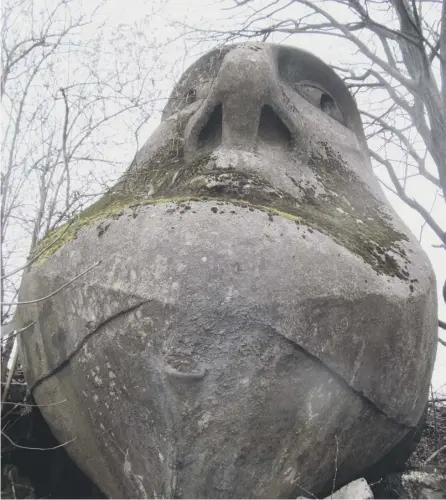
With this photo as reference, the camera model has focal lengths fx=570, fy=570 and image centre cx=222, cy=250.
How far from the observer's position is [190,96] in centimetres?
352

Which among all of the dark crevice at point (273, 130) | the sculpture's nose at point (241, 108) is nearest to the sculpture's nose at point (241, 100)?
the sculpture's nose at point (241, 108)

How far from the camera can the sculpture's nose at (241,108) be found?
2668 mm

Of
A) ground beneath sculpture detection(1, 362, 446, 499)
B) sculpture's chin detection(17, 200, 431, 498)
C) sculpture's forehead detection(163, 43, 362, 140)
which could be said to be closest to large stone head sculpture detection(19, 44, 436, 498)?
sculpture's chin detection(17, 200, 431, 498)

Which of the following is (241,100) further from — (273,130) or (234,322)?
(234,322)

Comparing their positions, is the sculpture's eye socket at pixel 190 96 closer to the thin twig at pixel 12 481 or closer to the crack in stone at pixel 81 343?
the crack in stone at pixel 81 343

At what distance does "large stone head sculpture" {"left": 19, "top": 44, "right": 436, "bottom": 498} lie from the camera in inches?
80.8

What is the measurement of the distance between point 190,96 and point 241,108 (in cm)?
94

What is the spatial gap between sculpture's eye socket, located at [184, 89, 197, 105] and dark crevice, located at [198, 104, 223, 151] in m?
0.73

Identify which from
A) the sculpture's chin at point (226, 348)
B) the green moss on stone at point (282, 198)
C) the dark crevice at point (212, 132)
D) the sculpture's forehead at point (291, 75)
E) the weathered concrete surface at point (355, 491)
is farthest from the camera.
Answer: the sculpture's forehead at point (291, 75)

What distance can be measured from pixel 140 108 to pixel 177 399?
2.40 metres

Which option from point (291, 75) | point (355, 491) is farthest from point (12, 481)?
point (291, 75)

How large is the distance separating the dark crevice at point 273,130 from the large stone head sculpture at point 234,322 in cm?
1

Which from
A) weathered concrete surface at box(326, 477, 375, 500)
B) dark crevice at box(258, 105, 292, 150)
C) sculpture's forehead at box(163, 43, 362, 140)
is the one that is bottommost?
weathered concrete surface at box(326, 477, 375, 500)

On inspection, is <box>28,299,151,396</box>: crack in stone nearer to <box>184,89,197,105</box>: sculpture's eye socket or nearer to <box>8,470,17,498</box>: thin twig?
<box>8,470,17,498</box>: thin twig
